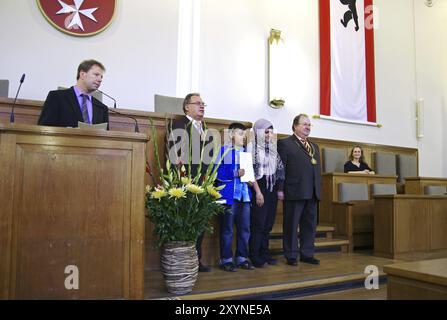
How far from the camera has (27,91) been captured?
4.33 metres

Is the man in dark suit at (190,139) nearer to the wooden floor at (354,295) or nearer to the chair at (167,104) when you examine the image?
the wooden floor at (354,295)

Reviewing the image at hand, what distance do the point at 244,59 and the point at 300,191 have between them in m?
2.91

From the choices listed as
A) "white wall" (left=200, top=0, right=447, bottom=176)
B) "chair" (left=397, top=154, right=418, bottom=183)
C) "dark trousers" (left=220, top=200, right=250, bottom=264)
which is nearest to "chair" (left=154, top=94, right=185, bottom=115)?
"white wall" (left=200, top=0, right=447, bottom=176)

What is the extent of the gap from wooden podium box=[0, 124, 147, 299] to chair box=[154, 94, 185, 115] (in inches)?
90.1

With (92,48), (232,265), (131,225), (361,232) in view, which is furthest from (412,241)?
(92,48)

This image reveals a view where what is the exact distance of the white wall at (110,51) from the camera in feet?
14.1

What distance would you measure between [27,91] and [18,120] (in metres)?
1.79

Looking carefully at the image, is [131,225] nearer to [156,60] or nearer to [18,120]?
[18,120]

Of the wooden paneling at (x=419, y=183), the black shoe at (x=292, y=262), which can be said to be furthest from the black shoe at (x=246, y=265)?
the wooden paneling at (x=419, y=183)

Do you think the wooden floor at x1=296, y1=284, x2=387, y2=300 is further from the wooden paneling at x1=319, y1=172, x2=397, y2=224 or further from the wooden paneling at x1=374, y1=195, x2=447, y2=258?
the wooden paneling at x1=319, y1=172, x2=397, y2=224

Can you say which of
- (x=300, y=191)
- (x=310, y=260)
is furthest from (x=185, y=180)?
(x=310, y=260)

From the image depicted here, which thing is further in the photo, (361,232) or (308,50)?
(308,50)

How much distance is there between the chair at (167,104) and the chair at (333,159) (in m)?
2.60

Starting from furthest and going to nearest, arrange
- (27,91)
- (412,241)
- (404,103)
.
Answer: (404,103)
(27,91)
(412,241)
